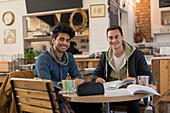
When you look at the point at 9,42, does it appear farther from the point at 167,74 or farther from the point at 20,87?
the point at 20,87

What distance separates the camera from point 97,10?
624 cm

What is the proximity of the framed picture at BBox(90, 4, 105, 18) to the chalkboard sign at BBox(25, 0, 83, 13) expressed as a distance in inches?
16.0

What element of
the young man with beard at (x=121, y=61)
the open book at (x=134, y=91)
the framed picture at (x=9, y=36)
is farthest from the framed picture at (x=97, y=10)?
the open book at (x=134, y=91)

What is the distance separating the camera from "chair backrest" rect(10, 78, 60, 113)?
4.77ft

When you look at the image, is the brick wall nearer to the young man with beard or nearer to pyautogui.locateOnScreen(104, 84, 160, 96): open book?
the young man with beard

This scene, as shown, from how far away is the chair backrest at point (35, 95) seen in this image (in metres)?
1.45

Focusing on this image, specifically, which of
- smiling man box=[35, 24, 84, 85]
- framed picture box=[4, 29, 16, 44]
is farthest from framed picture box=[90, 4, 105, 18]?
smiling man box=[35, 24, 84, 85]

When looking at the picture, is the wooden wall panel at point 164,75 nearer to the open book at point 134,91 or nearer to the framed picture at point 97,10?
the framed picture at point 97,10

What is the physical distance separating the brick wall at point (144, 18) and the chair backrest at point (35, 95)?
7.21 m

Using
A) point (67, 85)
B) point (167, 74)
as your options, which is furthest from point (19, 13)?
point (67, 85)

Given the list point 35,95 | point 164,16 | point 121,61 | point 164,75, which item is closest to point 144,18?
point 164,16

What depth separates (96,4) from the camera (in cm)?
628

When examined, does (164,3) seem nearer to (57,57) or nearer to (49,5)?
(49,5)

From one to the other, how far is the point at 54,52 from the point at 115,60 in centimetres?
73
